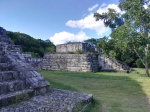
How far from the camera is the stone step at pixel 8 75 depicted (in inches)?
162

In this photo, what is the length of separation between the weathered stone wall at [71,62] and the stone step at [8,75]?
12.0 meters

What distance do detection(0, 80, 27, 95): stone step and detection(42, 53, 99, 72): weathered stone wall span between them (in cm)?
1208

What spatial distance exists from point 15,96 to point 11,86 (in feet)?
0.99

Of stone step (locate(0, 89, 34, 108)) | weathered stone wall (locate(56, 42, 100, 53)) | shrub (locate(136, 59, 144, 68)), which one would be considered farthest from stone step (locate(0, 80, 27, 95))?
shrub (locate(136, 59, 144, 68))

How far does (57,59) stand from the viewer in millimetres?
17484

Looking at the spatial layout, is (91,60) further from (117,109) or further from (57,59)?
(117,109)

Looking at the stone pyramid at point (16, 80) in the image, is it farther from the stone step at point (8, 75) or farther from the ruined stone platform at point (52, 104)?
the ruined stone platform at point (52, 104)

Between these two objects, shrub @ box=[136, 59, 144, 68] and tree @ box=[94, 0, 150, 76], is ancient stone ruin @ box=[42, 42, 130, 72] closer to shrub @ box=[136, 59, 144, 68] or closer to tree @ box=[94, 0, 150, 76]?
tree @ box=[94, 0, 150, 76]

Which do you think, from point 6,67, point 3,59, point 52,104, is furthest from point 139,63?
point 52,104

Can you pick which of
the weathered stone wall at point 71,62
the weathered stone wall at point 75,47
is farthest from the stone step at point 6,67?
the weathered stone wall at point 75,47

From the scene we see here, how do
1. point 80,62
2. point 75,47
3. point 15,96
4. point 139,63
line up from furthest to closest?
1. point 139,63
2. point 75,47
3. point 80,62
4. point 15,96

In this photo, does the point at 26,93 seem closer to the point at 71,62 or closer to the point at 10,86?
the point at 10,86

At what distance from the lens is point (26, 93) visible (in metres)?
4.07

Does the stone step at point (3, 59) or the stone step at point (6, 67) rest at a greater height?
the stone step at point (3, 59)
